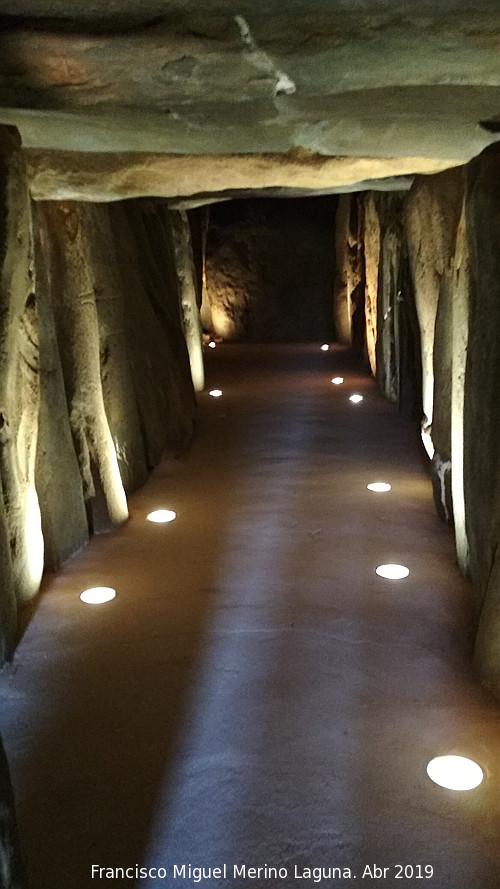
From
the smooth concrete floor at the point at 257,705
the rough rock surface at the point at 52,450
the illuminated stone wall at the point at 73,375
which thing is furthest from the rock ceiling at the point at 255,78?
the smooth concrete floor at the point at 257,705

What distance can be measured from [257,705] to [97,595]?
4.43 ft

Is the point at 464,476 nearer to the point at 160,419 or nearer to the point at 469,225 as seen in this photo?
the point at 469,225

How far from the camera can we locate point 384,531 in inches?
191

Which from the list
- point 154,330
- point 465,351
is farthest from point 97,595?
point 154,330

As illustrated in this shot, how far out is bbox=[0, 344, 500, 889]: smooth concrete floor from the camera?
2.20 meters

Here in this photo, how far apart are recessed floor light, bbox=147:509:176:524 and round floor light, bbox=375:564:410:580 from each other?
1.63 meters

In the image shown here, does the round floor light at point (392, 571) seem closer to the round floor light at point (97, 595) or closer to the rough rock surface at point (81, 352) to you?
the round floor light at point (97, 595)

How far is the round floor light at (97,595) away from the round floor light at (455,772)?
193 centimetres

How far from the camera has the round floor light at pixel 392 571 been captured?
13.5 ft

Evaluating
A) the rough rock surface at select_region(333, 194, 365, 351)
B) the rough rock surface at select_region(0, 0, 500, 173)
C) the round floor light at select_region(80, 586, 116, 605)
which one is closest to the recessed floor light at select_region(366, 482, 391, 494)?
the round floor light at select_region(80, 586, 116, 605)

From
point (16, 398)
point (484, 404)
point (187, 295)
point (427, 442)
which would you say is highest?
point (187, 295)

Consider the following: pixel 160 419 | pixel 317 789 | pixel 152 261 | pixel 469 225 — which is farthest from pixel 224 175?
pixel 152 261

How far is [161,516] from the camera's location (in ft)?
17.5

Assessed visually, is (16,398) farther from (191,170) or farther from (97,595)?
(191,170)
